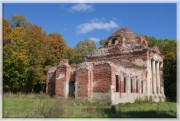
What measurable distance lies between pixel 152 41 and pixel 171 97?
1446 centimetres

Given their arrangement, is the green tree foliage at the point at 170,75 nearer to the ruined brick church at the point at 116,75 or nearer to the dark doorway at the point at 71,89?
the ruined brick church at the point at 116,75

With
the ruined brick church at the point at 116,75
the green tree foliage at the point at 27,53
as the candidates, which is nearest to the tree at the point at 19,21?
the green tree foliage at the point at 27,53

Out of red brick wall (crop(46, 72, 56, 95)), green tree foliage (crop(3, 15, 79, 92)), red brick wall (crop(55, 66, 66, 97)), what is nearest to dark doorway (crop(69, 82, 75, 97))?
red brick wall (crop(55, 66, 66, 97))

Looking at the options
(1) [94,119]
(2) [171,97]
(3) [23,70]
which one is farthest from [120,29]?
(1) [94,119]

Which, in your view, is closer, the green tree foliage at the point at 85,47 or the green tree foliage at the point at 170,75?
the green tree foliage at the point at 170,75

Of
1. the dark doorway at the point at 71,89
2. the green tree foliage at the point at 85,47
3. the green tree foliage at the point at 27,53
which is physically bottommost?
the dark doorway at the point at 71,89

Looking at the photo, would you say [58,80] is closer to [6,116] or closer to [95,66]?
[95,66]

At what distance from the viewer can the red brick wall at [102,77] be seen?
23422 mm

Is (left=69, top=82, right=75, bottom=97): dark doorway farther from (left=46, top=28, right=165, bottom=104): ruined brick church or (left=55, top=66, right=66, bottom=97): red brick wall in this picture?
(left=55, top=66, right=66, bottom=97): red brick wall

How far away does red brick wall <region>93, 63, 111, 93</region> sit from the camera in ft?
76.8

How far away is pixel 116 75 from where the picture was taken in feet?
81.4

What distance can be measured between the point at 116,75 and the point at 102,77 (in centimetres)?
164

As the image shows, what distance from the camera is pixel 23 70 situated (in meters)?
35.9

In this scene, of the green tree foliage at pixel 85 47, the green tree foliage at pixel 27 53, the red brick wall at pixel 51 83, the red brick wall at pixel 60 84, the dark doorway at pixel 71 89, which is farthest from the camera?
the green tree foliage at pixel 85 47
